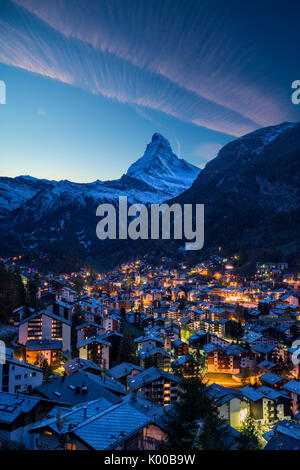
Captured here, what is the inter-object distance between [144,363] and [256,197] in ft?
280

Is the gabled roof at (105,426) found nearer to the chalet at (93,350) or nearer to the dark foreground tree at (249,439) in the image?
the dark foreground tree at (249,439)

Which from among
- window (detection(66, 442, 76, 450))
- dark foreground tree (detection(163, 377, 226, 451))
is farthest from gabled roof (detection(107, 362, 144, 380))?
window (detection(66, 442, 76, 450))

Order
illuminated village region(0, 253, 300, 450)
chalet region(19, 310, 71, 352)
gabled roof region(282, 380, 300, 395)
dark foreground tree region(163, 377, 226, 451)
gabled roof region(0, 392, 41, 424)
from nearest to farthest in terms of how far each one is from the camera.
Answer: dark foreground tree region(163, 377, 226, 451)
illuminated village region(0, 253, 300, 450)
gabled roof region(0, 392, 41, 424)
gabled roof region(282, 380, 300, 395)
chalet region(19, 310, 71, 352)

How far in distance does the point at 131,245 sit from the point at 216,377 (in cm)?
8211

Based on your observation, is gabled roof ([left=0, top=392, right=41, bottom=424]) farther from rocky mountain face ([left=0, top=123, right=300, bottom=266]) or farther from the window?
rocky mountain face ([left=0, top=123, right=300, bottom=266])

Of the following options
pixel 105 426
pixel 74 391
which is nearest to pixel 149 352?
pixel 74 391

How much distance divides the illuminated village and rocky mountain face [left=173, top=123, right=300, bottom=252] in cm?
2138

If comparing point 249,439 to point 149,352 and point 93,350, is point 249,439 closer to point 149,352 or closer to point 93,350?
point 149,352

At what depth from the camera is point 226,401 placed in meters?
16.5

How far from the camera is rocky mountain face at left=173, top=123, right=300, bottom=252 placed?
76.9m

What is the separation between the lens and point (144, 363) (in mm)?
22734

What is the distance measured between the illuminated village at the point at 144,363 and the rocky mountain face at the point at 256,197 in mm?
21376

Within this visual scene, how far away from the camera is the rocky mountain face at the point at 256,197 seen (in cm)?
7688
